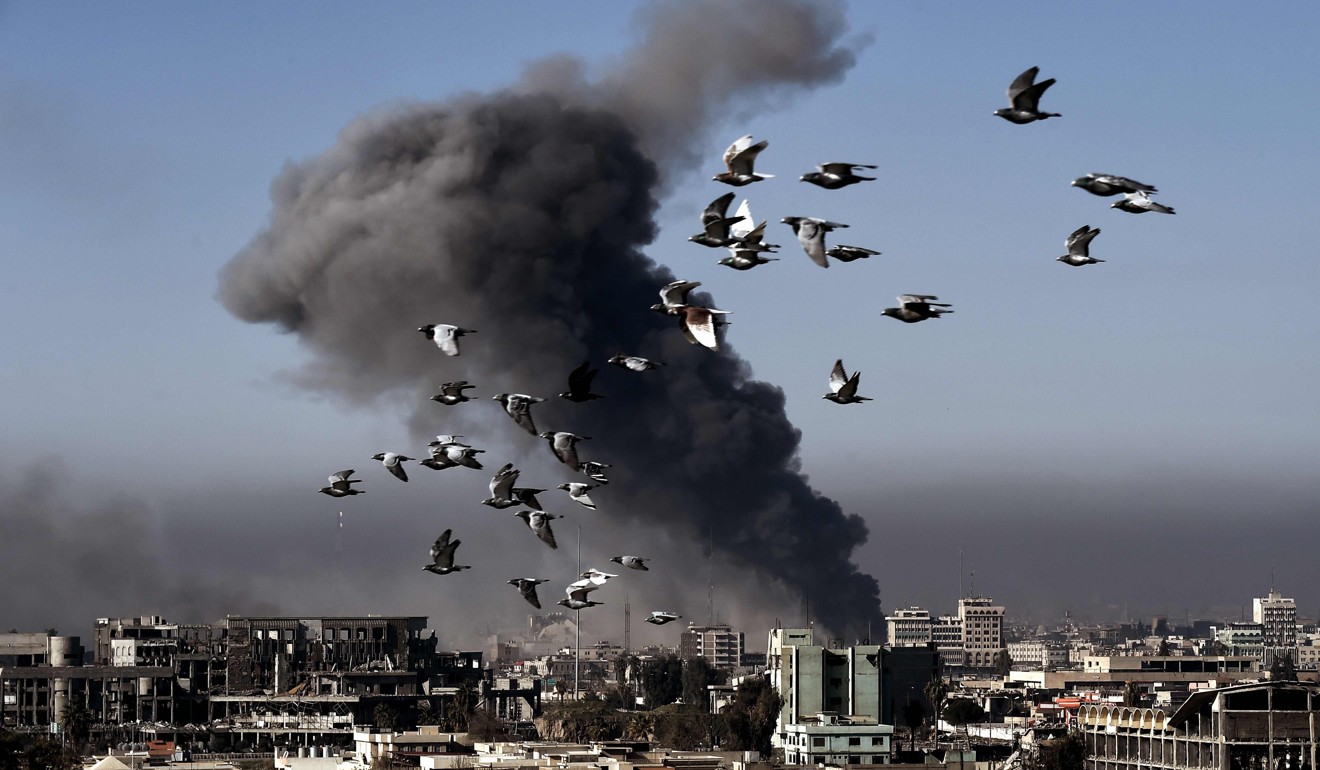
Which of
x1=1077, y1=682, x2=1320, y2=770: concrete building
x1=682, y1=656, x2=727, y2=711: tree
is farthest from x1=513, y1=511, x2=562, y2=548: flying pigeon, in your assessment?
x1=682, y1=656, x2=727, y2=711: tree

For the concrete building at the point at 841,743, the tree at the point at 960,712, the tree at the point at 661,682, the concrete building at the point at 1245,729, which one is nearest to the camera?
the concrete building at the point at 1245,729

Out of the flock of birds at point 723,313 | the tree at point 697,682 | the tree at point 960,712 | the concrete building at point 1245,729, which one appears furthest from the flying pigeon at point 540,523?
the tree at point 697,682

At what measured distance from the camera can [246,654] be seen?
163 meters

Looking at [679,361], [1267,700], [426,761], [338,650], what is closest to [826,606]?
[679,361]

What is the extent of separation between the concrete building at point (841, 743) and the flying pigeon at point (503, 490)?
161 feet

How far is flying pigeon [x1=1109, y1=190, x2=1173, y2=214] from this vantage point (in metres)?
34.6

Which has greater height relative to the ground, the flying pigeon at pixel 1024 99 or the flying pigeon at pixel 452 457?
the flying pigeon at pixel 1024 99

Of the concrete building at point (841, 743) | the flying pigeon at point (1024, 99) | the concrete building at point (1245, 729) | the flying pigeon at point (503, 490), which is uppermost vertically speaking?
the flying pigeon at point (1024, 99)

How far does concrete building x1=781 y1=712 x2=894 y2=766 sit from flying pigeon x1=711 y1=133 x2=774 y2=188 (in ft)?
189

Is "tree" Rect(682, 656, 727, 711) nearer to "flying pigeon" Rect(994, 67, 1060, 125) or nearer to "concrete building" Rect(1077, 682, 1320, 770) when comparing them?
"concrete building" Rect(1077, 682, 1320, 770)

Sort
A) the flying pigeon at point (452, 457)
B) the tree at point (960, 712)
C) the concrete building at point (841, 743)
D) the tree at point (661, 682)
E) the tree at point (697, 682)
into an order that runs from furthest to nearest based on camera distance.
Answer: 1. the tree at point (661, 682)
2. the tree at point (697, 682)
3. the tree at point (960, 712)
4. the concrete building at point (841, 743)
5. the flying pigeon at point (452, 457)

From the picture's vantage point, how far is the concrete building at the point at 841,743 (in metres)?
92.8

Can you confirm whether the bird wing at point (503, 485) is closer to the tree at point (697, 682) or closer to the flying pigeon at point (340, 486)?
the flying pigeon at point (340, 486)

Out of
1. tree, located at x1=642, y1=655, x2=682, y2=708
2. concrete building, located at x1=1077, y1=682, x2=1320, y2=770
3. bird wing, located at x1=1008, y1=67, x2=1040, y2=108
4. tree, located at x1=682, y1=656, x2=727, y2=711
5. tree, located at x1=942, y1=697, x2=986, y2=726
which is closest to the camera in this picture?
bird wing, located at x1=1008, y1=67, x2=1040, y2=108
